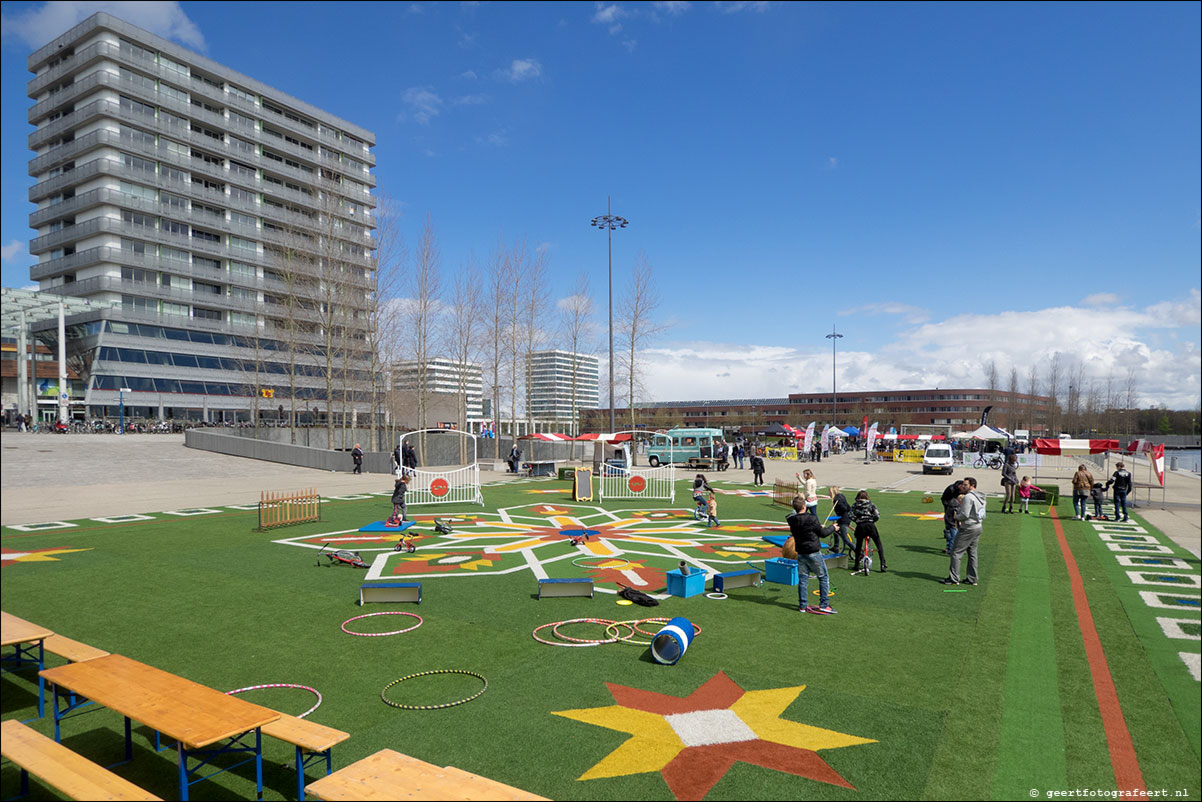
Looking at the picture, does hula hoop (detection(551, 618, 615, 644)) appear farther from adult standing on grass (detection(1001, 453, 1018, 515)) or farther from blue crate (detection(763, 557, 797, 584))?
adult standing on grass (detection(1001, 453, 1018, 515))

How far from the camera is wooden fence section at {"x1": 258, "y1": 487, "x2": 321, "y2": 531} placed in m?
20.4

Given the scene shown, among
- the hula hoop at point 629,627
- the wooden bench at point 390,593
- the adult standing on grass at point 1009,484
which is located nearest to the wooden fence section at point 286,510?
the wooden bench at point 390,593

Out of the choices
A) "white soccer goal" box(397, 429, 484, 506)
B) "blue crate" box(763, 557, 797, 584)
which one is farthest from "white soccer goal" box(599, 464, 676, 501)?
"blue crate" box(763, 557, 797, 584)

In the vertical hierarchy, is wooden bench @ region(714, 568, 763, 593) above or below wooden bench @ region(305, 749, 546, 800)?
below

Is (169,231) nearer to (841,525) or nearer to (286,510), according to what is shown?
(286,510)

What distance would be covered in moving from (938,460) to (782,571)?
1440 inches

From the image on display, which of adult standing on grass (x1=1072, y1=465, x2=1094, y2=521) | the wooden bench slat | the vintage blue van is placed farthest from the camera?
the vintage blue van

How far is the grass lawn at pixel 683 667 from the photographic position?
20.1ft

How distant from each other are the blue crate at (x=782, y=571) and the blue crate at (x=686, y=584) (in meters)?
1.66

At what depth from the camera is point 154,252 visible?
220 feet

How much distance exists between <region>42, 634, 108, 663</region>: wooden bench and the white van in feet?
151

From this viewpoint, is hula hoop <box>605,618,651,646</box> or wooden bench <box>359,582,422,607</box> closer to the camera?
hula hoop <box>605,618,651,646</box>

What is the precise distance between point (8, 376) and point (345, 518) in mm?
16865

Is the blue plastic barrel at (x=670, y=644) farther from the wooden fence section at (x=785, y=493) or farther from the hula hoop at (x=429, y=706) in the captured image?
the wooden fence section at (x=785, y=493)
